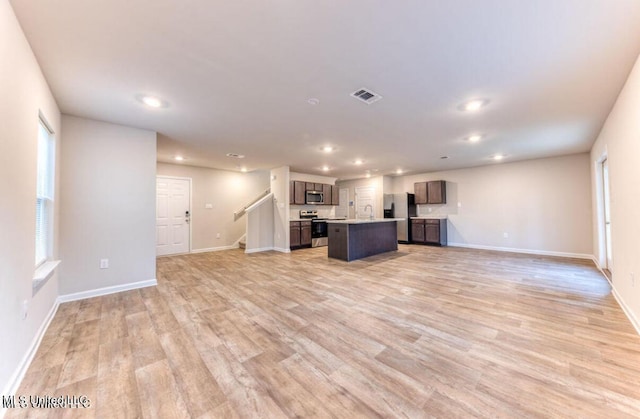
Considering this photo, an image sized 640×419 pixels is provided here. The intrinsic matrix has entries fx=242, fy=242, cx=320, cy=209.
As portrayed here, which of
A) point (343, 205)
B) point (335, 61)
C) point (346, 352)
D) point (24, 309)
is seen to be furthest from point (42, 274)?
point (343, 205)

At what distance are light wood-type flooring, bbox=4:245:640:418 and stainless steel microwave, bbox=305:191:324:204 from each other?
4416 mm

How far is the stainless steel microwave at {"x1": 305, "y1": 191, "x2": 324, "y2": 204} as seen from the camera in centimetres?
795

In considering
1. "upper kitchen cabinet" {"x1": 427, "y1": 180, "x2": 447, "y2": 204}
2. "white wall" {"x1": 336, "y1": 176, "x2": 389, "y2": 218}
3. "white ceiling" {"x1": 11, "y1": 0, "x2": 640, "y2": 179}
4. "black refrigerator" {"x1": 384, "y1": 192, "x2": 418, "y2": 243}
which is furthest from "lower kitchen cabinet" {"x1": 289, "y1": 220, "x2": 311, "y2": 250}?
"upper kitchen cabinet" {"x1": 427, "y1": 180, "x2": 447, "y2": 204}

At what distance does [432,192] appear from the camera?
7828 mm

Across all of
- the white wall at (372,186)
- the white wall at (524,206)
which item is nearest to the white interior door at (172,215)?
the white wall at (372,186)

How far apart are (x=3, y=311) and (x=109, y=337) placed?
929mm

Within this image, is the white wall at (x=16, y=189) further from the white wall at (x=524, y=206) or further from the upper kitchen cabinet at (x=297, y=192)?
the white wall at (x=524, y=206)

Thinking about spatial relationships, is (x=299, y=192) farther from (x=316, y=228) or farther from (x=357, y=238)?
(x=357, y=238)

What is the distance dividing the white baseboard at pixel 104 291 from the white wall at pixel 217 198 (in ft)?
10.2

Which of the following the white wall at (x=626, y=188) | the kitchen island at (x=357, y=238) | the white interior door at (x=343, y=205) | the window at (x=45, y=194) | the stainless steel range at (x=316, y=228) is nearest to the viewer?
the white wall at (x=626, y=188)

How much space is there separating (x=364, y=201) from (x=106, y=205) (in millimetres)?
7607

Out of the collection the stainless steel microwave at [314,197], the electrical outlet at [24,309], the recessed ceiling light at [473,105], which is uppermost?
the recessed ceiling light at [473,105]

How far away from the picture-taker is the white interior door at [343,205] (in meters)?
10.0

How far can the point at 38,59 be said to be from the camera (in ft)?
6.94
